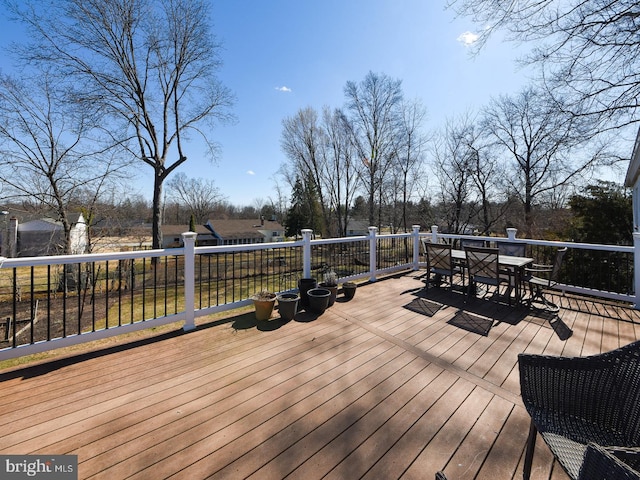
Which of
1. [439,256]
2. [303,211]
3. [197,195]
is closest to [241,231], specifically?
[197,195]

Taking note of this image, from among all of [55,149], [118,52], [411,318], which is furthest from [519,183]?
[55,149]

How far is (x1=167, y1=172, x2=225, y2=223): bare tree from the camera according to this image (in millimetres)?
43906

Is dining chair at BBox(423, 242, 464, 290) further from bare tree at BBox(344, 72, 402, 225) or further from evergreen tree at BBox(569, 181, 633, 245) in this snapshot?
bare tree at BBox(344, 72, 402, 225)

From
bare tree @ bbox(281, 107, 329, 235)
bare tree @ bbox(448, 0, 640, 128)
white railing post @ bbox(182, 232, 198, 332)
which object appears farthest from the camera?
bare tree @ bbox(281, 107, 329, 235)

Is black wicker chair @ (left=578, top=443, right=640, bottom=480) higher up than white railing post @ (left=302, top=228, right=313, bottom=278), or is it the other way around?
white railing post @ (left=302, top=228, right=313, bottom=278)

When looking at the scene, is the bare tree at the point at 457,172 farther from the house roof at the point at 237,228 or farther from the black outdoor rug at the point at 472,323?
Result: the house roof at the point at 237,228

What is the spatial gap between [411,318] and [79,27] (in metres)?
15.0

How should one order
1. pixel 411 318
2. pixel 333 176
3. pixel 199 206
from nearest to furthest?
Answer: pixel 411 318
pixel 333 176
pixel 199 206

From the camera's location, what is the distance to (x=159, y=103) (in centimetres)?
1346

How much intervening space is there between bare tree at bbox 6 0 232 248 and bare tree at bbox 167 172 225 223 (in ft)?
106

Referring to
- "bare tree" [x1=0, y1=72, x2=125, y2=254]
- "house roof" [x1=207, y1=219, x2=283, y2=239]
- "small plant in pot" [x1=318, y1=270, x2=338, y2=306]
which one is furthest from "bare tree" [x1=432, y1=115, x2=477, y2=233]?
"house roof" [x1=207, y1=219, x2=283, y2=239]

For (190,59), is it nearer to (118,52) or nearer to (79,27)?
(118,52)

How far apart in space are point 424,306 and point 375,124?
16.3m

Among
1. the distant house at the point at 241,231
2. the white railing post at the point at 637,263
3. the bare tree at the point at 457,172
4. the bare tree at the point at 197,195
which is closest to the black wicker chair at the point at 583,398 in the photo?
the white railing post at the point at 637,263
